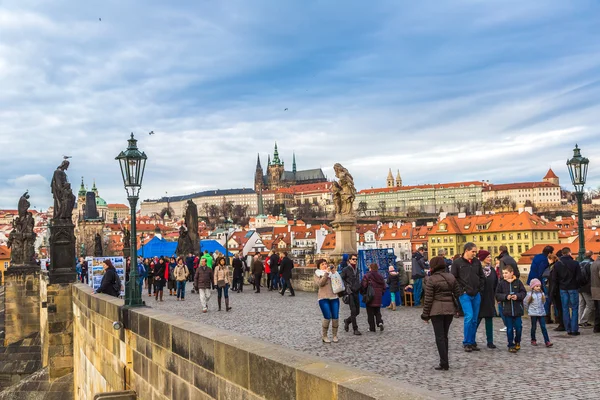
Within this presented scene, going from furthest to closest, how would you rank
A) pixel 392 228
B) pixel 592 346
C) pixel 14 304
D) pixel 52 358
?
pixel 392 228 < pixel 14 304 < pixel 52 358 < pixel 592 346

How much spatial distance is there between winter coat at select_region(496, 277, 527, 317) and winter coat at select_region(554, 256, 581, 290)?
1552 mm

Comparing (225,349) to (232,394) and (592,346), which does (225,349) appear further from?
(592,346)

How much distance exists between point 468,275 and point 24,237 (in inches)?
1029

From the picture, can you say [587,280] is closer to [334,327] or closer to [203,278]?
[334,327]

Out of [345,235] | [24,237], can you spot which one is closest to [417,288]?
[345,235]

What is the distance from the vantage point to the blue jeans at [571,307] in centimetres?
948

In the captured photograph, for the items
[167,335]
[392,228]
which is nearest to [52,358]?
[167,335]

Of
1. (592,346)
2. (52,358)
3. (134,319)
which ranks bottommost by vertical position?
(52,358)

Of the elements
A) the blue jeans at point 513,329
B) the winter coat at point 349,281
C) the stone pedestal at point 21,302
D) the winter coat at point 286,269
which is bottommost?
the stone pedestal at point 21,302

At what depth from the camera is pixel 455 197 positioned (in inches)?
7618

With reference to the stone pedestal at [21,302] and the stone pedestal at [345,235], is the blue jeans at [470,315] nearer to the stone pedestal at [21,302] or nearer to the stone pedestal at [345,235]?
the stone pedestal at [345,235]

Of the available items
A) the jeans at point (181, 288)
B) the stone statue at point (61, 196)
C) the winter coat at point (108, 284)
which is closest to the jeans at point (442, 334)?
the winter coat at point (108, 284)

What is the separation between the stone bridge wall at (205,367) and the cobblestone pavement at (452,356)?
74.5 inches

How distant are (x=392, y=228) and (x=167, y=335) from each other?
11216 centimetres
